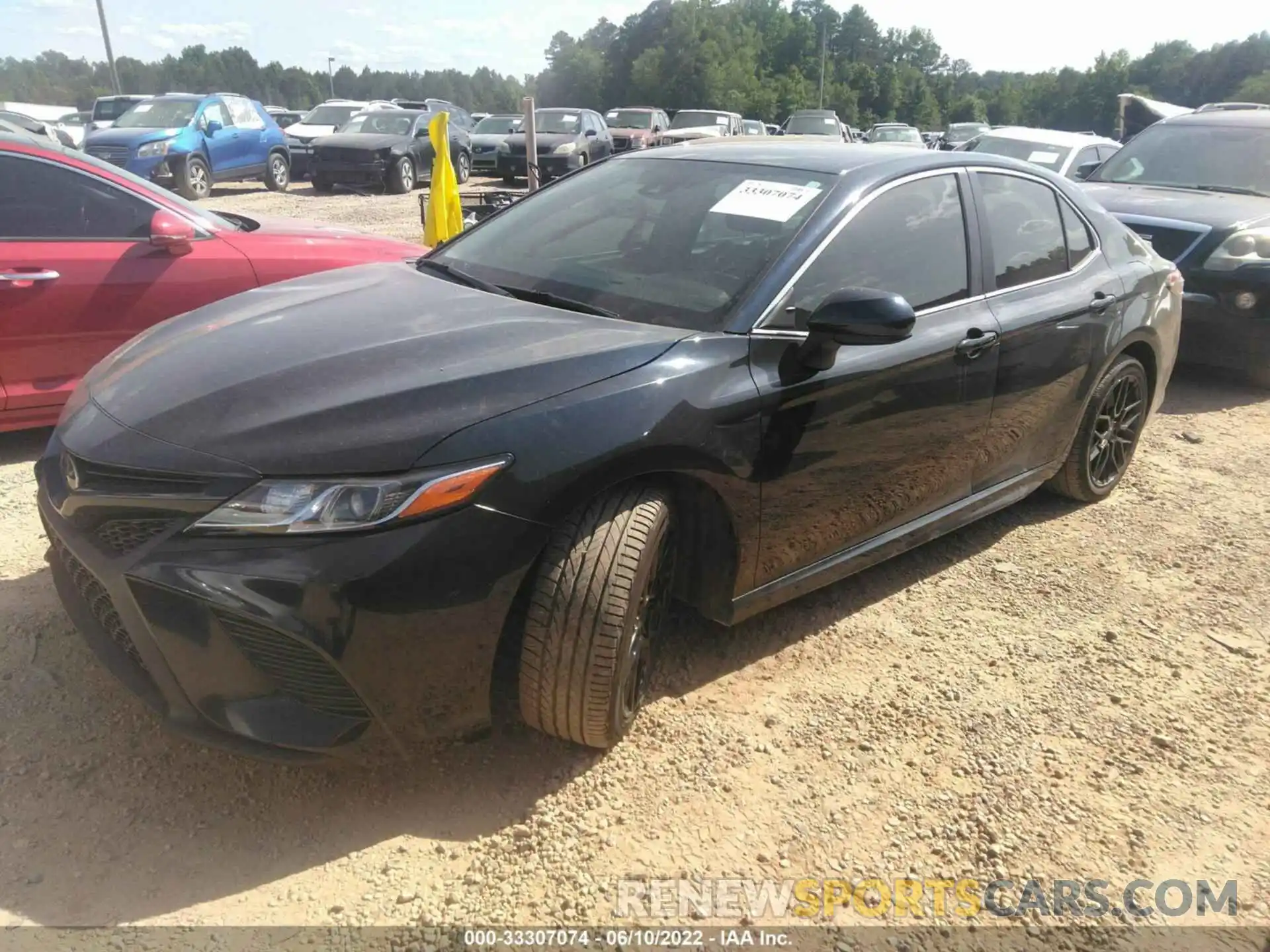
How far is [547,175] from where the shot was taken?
17453mm

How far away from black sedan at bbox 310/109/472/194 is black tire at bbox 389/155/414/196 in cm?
1

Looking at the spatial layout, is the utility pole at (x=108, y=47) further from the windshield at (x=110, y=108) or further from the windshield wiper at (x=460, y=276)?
the windshield wiper at (x=460, y=276)

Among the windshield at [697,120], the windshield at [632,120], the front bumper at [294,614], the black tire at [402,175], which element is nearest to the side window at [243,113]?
the black tire at [402,175]

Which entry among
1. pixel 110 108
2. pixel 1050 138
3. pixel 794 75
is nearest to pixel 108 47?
pixel 110 108

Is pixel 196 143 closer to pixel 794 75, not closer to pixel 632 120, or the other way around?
pixel 632 120

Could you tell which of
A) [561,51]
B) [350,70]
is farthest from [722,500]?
[350,70]

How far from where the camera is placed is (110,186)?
14.8 feet

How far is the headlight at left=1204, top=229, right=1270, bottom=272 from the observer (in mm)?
5992

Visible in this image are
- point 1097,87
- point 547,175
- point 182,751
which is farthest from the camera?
point 1097,87

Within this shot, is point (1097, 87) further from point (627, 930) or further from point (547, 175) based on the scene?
point (627, 930)

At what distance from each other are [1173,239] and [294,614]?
20.5 ft

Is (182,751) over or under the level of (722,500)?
under

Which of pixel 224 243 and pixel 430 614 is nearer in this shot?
pixel 430 614

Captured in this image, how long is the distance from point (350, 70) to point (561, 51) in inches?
1849
